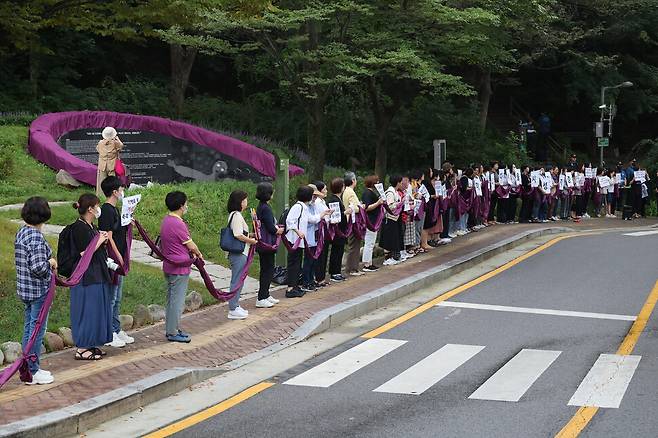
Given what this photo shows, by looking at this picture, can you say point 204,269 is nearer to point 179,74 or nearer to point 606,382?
point 606,382

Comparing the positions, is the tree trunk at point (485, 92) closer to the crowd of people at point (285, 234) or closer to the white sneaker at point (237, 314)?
the crowd of people at point (285, 234)

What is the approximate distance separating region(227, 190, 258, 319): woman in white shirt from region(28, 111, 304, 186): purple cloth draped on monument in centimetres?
1263

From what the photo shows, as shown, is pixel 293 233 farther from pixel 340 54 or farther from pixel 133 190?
pixel 340 54

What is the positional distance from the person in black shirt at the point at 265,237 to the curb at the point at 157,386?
93 centimetres

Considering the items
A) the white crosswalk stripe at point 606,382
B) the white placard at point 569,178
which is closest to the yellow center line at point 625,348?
the white crosswalk stripe at point 606,382

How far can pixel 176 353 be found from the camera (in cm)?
1051

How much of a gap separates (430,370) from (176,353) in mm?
2873

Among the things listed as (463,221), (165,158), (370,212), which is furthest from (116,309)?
(165,158)

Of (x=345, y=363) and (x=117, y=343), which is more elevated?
(x=117, y=343)

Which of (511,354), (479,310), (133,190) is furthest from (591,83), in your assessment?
(511,354)

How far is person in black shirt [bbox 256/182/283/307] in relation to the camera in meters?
13.1

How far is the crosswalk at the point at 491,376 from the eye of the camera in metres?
9.09

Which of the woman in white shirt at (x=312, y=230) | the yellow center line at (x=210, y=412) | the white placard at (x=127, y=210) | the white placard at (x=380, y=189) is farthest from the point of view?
the white placard at (x=380, y=189)

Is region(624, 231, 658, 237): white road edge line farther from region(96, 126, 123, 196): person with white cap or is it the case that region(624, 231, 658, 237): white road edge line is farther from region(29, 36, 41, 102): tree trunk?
region(29, 36, 41, 102): tree trunk
